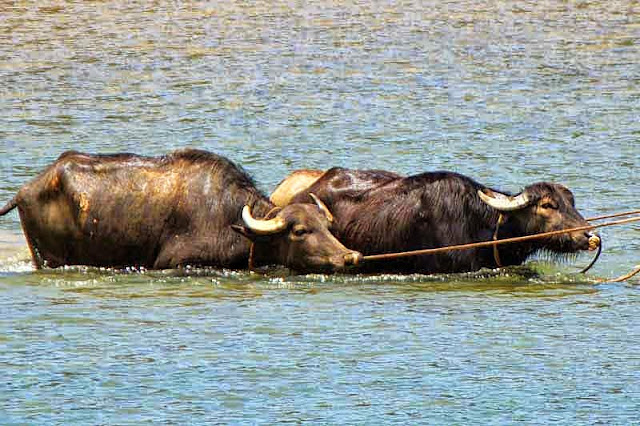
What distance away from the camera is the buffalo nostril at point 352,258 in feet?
45.5

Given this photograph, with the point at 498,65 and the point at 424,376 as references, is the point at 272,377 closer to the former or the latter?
the point at 424,376

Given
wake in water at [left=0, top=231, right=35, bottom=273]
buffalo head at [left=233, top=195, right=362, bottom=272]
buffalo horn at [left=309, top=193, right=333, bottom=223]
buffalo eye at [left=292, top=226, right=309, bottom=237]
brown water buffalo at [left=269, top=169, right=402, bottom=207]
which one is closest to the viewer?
buffalo head at [left=233, top=195, right=362, bottom=272]

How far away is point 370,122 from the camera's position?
22094 mm

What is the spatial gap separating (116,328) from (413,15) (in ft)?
69.4

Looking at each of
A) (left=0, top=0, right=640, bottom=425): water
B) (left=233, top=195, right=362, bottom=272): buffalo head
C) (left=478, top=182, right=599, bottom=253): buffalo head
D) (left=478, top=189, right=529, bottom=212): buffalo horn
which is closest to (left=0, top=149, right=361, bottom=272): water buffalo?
(left=233, top=195, right=362, bottom=272): buffalo head

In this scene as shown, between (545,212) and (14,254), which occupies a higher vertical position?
(545,212)

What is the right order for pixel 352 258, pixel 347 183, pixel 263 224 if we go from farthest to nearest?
pixel 347 183 < pixel 263 224 < pixel 352 258

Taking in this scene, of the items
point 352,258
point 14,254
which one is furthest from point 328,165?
point 352,258

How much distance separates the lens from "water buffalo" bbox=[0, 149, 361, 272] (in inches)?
570

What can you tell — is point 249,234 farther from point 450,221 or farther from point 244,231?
point 450,221

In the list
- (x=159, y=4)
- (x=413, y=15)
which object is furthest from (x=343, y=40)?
(x=159, y=4)

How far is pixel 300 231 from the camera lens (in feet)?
46.9

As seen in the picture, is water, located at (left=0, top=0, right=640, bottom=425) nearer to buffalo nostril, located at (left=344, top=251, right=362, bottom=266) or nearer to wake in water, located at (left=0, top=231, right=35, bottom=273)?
wake in water, located at (left=0, top=231, right=35, bottom=273)

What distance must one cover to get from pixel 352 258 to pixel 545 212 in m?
1.72
